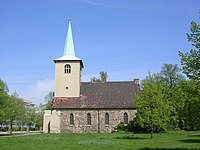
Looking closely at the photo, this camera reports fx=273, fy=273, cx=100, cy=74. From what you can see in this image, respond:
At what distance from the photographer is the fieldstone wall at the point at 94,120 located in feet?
156

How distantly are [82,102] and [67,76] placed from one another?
5.87 m

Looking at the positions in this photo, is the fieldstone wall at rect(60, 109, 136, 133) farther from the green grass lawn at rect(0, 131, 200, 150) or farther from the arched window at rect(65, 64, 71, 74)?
the green grass lawn at rect(0, 131, 200, 150)

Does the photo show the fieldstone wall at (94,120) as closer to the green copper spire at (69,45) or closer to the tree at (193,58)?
the green copper spire at (69,45)

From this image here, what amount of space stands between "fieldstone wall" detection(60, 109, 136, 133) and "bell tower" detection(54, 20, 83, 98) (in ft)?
13.1

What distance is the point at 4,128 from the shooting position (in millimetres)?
83062

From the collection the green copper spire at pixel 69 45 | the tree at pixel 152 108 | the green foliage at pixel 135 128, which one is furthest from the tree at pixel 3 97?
the tree at pixel 152 108

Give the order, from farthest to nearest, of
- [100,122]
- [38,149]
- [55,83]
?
[55,83]
[100,122]
[38,149]

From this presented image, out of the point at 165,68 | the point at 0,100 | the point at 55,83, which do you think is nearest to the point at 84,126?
the point at 55,83

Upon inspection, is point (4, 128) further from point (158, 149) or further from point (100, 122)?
point (158, 149)

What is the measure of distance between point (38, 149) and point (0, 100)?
28.5 m

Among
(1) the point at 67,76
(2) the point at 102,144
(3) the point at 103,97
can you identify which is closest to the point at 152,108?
(2) the point at 102,144

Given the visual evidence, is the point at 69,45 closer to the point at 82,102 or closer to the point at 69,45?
the point at 69,45

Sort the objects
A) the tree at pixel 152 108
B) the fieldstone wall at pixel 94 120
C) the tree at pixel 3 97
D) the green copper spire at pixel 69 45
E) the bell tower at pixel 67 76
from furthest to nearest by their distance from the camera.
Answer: the green copper spire at pixel 69 45 < the bell tower at pixel 67 76 < the fieldstone wall at pixel 94 120 < the tree at pixel 3 97 < the tree at pixel 152 108

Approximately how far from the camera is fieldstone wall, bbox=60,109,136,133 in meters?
47.5
